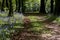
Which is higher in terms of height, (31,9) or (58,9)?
(58,9)

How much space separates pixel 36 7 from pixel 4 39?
5788 cm

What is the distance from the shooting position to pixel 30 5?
215 ft

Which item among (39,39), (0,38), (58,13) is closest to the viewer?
(0,38)

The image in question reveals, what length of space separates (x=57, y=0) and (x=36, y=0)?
1749 inches

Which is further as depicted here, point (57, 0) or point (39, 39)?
point (57, 0)

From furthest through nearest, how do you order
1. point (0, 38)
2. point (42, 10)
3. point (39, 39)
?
1. point (42, 10)
2. point (39, 39)
3. point (0, 38)

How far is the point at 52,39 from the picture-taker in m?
8.83

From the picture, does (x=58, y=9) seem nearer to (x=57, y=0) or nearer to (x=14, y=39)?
(x=57, y=0)

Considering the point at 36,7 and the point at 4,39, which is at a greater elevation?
the point at 4,39

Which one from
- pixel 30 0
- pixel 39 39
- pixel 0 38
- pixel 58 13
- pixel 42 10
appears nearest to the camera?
pixel 0 38

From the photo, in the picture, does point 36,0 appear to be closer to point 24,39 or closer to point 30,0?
point 30,0

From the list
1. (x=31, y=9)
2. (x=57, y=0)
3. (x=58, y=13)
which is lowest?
(x=31, y=9)

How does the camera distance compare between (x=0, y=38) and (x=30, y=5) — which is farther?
(x=30, y=5)

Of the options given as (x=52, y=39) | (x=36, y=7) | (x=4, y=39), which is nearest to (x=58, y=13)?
(x=52, y=39)
